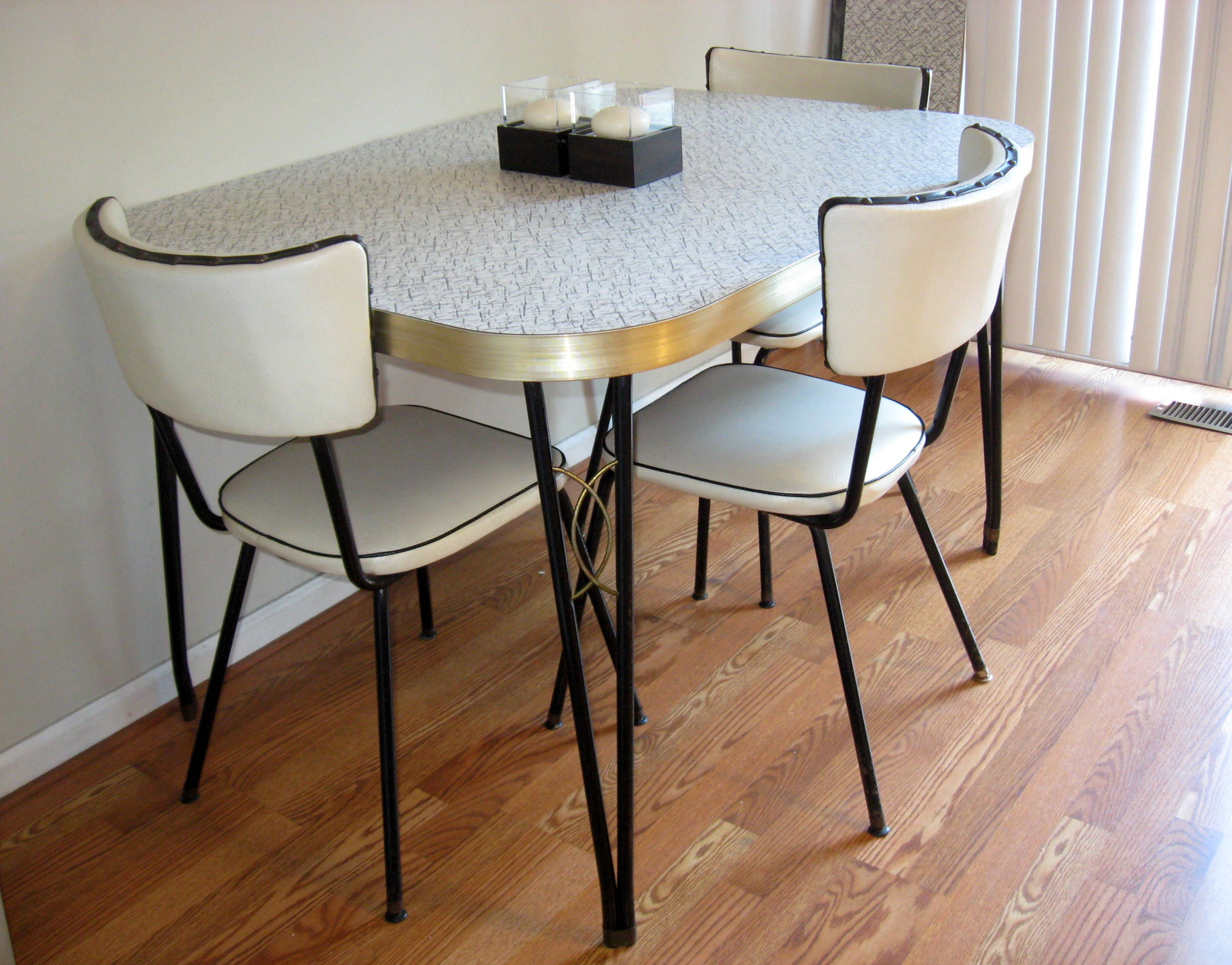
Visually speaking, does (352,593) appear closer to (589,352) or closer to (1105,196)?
(589,352)

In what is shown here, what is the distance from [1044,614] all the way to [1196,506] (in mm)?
542

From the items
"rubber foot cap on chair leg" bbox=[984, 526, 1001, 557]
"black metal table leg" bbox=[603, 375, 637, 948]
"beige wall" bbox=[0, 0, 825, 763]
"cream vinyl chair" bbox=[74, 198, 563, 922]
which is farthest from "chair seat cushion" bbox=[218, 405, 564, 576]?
"rubber foot cap on chair leg" bbox=[984, 526, 1001, 557]

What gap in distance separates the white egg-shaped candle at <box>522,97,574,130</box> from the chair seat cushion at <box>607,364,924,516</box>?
1.37 feet

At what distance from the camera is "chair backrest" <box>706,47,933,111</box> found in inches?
81.2

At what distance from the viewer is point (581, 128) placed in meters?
1.67

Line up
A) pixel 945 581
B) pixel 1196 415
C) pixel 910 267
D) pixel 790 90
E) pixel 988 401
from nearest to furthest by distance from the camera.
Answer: pixel 910 267
pixel 945 581
pixel 988 401
pixel 790 90
pixel 1196 415

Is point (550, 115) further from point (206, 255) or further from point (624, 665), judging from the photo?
point (624, 665)

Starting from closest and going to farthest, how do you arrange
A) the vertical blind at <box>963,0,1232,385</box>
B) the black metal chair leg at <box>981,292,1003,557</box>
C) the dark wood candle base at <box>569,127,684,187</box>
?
the dark wood candle base at <box>569,127,684,187</box> → the black metal chair leg at <box>981,292,1003,557</box> → the vertical blind at <box>963,0,1232,385</box>

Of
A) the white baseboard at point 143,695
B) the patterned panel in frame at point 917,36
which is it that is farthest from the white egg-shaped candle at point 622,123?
the patterned panel in frame at point 917,36

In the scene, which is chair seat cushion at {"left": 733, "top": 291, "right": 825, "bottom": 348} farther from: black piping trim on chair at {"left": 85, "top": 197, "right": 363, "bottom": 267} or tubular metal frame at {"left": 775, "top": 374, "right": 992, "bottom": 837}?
black piping trim on chair at {"left": 85, "top": 197, "right": 363, "bottom": 267}

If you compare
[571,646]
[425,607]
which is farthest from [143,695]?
[571,646]

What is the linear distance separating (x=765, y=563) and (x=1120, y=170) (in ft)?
4.70

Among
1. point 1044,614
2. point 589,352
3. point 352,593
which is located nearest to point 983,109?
point 1044,614

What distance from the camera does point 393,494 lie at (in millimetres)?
1444
